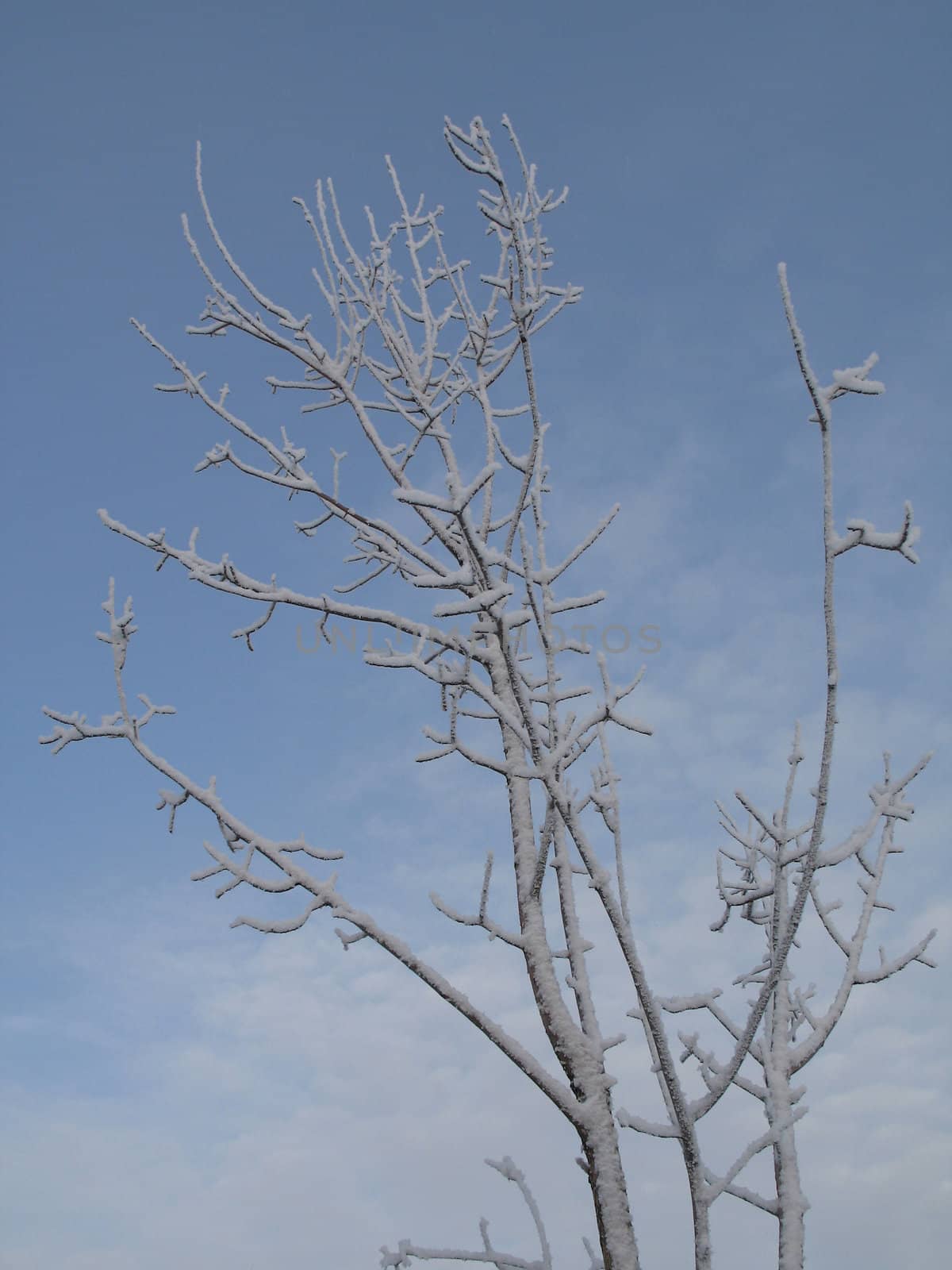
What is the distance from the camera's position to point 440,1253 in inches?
122

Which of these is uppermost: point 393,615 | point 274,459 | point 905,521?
point 274,459

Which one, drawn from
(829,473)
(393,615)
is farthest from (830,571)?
(393,615)

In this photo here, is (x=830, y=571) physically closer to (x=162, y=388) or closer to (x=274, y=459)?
(x=274, y=459)

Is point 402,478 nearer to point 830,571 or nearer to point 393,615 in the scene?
point 393,615

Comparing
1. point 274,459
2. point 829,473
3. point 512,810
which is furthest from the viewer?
point 274,459

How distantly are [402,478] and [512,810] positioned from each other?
1.48m

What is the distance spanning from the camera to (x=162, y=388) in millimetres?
4762

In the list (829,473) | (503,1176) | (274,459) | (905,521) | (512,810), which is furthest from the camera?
(274,459)

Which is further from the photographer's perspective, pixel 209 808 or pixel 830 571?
pixel 209 808

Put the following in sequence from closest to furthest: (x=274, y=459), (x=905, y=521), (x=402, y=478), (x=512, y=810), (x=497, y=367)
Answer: (x=905, y=521), (x=512, y=810), (x=402, y=478), (x=274, y=459), (x=497, y=367)

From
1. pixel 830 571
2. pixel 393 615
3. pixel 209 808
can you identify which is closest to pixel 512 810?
pixel 393 615

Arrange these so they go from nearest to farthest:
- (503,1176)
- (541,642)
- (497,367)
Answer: (541,642), (503,1176), (497,367)

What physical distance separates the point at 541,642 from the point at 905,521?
1.10 m

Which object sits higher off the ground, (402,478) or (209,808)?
(402,478)
